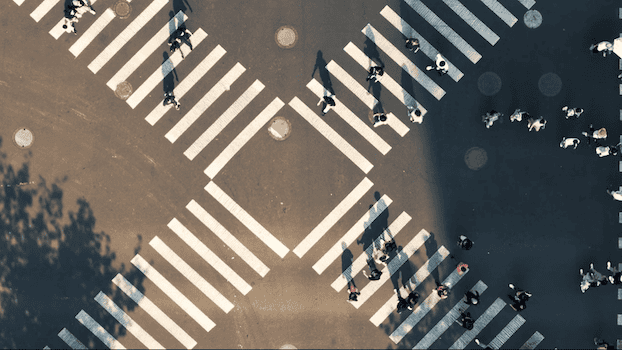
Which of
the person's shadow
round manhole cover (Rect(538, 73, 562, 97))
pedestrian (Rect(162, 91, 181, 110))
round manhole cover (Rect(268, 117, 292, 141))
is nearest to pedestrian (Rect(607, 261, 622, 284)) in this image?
round manhole cover (Rect(538, 73, 562, 97))

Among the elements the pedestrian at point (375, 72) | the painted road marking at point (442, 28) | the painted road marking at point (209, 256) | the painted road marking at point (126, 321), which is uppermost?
the painted road marking at point (442, 28)

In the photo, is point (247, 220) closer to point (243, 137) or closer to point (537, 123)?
point (243, 137)

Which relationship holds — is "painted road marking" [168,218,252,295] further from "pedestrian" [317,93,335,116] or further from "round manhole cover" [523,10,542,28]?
"round manhole cover" [523,10,542,28]

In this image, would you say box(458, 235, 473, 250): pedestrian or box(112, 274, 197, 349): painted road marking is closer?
box(458, 235, 473, 250): pedestrian

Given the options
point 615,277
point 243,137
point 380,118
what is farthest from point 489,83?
point 243,137

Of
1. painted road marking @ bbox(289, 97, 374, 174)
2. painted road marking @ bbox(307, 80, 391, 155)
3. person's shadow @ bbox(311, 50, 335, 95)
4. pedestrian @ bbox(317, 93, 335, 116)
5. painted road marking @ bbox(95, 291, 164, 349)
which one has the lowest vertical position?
painted road marking @ bbox(95, 291, 164, 349)

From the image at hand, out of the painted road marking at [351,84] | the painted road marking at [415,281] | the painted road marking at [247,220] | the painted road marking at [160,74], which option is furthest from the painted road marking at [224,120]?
the painted road marking at [415,281]

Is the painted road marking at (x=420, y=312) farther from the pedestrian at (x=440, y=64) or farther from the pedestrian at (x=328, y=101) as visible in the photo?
the pedestrian at (x=328, y=101)
